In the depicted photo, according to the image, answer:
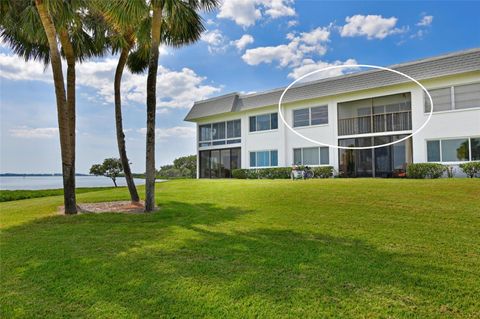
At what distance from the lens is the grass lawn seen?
13.2 ft

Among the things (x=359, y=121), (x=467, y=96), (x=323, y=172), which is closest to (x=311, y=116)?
(x=359, y=121)

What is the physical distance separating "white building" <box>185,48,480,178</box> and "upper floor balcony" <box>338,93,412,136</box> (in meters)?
0.06

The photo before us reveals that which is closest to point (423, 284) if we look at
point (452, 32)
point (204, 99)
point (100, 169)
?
point (452, 32)

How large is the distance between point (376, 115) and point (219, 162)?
13.2m

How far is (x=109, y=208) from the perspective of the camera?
11516 millimetres

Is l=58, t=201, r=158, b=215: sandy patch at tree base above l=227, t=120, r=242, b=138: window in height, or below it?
below

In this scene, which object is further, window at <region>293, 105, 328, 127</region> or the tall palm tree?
window at <region>293, 105, 328, 127</region>

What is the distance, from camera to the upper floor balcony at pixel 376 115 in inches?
787

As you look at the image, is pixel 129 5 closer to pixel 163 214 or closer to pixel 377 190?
pixel 163 214

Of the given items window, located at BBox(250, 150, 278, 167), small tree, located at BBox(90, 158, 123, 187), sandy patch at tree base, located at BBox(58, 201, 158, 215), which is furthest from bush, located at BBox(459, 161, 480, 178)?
small tree, located at BBox(90, 158, 123, 187)

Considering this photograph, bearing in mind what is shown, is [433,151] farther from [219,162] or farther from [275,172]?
[219,162]

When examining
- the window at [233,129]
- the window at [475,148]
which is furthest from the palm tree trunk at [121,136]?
the window at [475,148]

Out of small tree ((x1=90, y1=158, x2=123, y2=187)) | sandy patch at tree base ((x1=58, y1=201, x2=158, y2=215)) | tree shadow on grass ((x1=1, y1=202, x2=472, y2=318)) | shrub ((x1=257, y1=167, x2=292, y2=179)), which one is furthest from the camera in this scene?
small tree ((x1=90, y1=158, x2=123, y2=187))

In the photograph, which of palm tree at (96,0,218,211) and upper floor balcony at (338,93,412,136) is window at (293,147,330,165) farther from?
palm tree at (96,0,218,211)
